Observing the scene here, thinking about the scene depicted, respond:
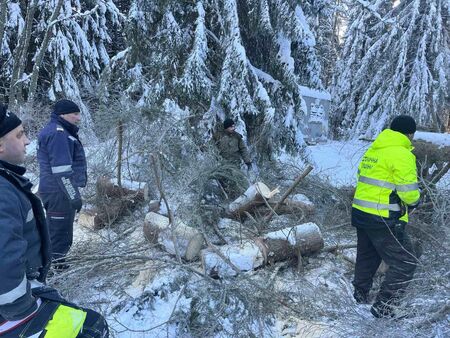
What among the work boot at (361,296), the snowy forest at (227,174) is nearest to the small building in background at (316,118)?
the snowy forest at (227,174)

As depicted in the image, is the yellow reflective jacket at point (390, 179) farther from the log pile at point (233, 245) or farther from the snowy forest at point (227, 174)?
the log pile at point (233, 245)

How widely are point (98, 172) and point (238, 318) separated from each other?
390 centimetres

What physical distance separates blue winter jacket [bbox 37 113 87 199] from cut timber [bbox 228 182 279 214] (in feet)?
7.98

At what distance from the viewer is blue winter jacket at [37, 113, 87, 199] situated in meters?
3.73

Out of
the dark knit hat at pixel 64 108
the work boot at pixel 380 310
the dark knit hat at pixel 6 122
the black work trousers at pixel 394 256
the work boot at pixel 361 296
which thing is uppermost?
the dark knit hat at pixel 6 122

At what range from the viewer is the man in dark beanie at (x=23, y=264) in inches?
62.5

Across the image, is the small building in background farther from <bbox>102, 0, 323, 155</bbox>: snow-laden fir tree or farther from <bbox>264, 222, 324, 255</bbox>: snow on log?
<bbox>264, 222, 324, 255</bbox>: snow on log

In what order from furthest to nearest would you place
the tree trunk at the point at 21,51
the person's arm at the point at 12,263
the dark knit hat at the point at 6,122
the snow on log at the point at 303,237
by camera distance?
the tree trunk at the point at 21,51
the snow on log at the point at 303,237
the dark knit hat at the point at 6,122
the person's arm at the point at 12,263

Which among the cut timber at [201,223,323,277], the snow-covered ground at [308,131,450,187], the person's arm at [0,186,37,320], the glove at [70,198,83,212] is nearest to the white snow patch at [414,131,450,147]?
the snow-covered ground at [308,131,450,187]

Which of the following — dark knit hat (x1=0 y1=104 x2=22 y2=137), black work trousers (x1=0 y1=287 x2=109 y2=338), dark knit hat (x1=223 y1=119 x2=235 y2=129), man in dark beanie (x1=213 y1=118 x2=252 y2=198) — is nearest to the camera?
black work trousers (x1=0 y1=287 x2=109 y2=338)

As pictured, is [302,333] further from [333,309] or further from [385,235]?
[385,235]

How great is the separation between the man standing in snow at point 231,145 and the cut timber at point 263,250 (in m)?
2.39

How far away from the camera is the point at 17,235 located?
63.8 inches

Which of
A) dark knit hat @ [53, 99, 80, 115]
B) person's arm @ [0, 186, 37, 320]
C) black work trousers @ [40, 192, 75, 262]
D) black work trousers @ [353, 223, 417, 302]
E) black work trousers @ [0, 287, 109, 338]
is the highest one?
dark knit hat @ [53, 99, 80, 115]
